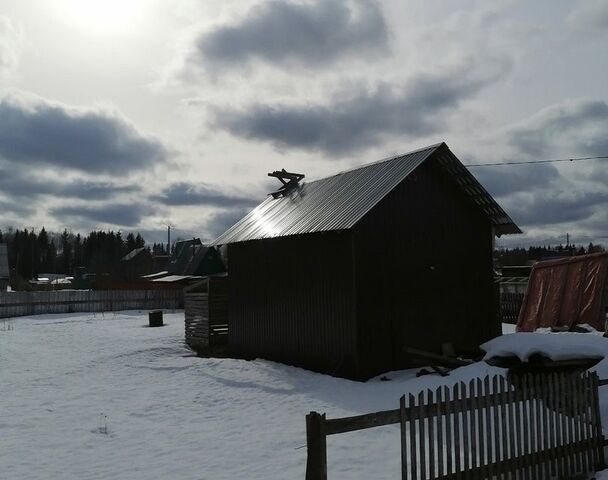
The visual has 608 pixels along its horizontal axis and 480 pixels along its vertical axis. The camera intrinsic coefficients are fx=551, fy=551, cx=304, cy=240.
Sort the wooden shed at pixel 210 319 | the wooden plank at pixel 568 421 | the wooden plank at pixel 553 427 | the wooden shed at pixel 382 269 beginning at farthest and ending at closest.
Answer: the wooden shed at pixel 210 319
the wooden shed at pixel 382 269
the wooden plank at pixel 568 421
the wooden plank at pixel 553 427

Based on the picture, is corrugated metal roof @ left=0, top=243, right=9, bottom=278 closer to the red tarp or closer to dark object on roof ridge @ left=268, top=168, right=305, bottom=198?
dark object on roof ridge @ left=268, top=168, right=305, bottom=198

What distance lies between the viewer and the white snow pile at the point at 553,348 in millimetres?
11109

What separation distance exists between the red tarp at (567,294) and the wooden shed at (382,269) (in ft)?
8.64

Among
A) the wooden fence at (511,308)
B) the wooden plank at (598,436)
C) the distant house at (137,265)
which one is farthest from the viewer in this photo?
the distant house at (137,265)

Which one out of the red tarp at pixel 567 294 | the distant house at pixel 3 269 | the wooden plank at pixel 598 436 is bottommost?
the wooden plank at pixel 598 436

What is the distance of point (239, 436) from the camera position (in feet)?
33.4

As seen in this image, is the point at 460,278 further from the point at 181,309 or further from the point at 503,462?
the point at 181,309

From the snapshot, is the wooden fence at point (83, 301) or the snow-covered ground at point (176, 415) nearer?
the snow-covered ground at point (176, 415)

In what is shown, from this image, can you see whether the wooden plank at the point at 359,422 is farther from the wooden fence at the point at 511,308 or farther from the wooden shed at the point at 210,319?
the wooden fence at the point at 511,308

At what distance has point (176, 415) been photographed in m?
11.9

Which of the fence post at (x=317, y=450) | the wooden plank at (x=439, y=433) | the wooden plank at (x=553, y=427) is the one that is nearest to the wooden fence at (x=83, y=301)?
the fence post at (x=317, y=450)

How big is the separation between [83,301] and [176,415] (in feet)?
120

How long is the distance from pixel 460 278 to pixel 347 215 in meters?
4.37

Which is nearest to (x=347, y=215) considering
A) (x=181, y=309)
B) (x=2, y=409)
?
(x=2, y=409)
